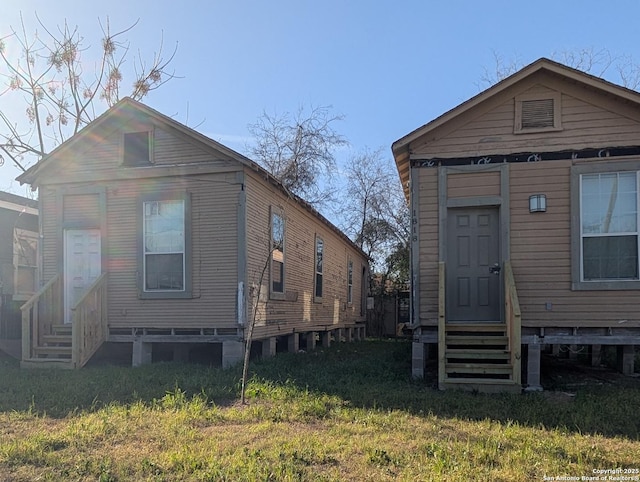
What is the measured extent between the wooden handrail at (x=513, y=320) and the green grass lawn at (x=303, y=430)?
18.4 inches

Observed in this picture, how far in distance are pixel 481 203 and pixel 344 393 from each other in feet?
12.5

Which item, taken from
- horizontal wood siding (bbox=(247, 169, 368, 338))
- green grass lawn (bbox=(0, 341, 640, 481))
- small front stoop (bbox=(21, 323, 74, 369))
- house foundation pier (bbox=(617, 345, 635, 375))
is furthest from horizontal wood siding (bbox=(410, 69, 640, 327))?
small front stoop (bbox=(21, 323, 74, 369))

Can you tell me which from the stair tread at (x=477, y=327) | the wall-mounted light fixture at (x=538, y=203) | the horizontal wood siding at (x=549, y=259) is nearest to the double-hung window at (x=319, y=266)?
the stair tread at (x=477, y=327)

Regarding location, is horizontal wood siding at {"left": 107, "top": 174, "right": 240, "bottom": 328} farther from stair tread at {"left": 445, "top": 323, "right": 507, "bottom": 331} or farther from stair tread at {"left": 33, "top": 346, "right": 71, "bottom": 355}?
stair tread at {"left": 445, "top": 323, "right": 507, "bottom": 331}

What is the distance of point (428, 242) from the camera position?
8508 millimetres

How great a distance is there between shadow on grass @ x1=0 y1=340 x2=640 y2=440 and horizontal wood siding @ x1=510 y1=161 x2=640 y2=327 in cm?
112

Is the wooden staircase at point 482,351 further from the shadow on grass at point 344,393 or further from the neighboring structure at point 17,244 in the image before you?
the neighboring structure at point 17,244

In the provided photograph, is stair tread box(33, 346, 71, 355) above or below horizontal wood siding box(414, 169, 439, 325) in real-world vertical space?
below

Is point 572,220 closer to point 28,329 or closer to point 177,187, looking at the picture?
point 177,187

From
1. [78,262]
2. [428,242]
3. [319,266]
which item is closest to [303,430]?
[428,242]

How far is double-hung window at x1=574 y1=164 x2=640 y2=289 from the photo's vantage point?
7.91m

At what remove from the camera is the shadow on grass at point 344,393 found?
569 centimetres

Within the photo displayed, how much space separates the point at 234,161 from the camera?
9.47 metres

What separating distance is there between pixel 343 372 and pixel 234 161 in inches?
167
